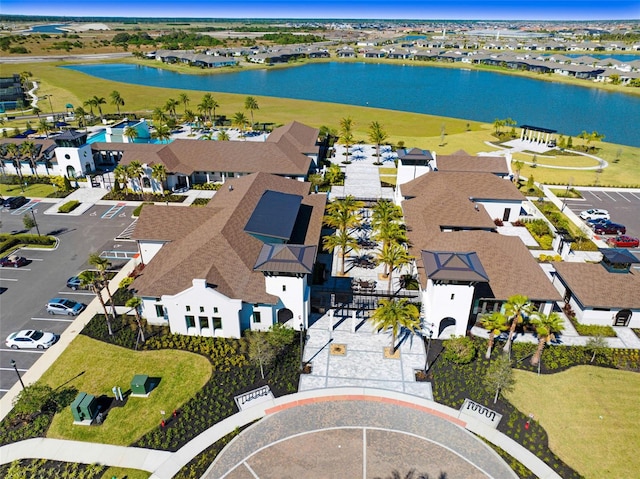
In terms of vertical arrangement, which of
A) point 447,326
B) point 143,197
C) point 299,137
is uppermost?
point 299,137

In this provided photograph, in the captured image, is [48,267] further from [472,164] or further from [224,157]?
[472,164]

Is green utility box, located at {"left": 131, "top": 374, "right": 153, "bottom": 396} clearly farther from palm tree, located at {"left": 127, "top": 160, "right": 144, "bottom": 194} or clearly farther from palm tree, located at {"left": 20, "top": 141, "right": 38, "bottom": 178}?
palm tree, located at {"left": 20, "top": 141, "right": 38, "bottom": 178}

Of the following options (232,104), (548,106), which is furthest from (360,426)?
(548,106)

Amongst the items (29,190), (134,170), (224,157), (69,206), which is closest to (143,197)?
(134,170)

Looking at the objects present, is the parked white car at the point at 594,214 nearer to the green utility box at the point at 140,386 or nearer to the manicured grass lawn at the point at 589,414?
the manicured grass lawn at the point at 589,414

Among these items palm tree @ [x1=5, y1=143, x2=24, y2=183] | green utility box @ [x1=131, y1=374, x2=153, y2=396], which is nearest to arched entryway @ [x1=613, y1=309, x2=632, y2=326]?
green utility box @ [x1=131, y1=374, x2=153, y2=396]
